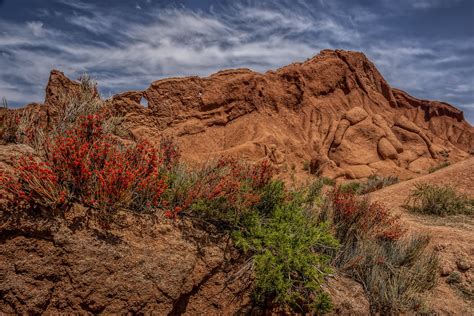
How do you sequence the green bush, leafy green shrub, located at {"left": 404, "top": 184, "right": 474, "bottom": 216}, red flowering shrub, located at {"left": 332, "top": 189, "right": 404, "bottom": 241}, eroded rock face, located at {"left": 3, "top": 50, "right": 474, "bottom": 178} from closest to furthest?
1. the green bush
2. red flowering shrub, located at {"left": 332, "top": 189, "right": 404, "bottom": 241}
3. leafy green shrub, located at {"left": 404, "top": 184, "right": 474, "bottom": 216}
4. eroded rock face, located at {"left": 3, "top": 50, "right": 474, "bottom": 178}

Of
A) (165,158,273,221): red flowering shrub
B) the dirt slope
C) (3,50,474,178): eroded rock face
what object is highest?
(3,50,474,178): eroded rock face

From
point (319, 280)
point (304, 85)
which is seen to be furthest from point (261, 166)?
point (304, 85)

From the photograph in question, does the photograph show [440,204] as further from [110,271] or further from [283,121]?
[283,121]

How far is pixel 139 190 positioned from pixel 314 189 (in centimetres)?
415

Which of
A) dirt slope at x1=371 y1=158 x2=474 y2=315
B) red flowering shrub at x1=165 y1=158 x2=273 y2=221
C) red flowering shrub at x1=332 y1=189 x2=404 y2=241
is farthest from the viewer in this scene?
red flowering shrub at x1=332 y1=189 x2=404 y2=241

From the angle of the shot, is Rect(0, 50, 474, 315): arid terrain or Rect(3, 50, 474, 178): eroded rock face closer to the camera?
Rect(0, 50, 474, 315): arid terrain

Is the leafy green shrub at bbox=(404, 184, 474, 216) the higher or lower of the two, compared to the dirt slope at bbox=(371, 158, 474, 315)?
higher

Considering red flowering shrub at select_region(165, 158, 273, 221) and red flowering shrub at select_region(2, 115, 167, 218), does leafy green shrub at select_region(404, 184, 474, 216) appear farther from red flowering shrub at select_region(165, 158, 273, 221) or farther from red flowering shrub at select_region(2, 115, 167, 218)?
red flowering shrub at select_region(2, 115, 167, 218)

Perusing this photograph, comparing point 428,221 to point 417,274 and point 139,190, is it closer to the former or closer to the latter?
point 417,274

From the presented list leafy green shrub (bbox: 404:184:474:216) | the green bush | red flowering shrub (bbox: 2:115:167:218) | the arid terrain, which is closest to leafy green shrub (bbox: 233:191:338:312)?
the arid terrain

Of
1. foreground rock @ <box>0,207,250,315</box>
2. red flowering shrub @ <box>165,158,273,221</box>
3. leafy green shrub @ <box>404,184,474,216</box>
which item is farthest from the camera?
leafy green shrub @ <box>404,184,474,216</box>

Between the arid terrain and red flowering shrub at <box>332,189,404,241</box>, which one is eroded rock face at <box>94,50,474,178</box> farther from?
the arid terrain

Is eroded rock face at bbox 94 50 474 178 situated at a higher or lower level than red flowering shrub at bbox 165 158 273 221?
higher

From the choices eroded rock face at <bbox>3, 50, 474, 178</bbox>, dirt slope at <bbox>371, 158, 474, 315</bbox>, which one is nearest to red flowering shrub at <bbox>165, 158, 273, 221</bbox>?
dirt slope at <bbox>371, 158, 474, 315</bbox>
